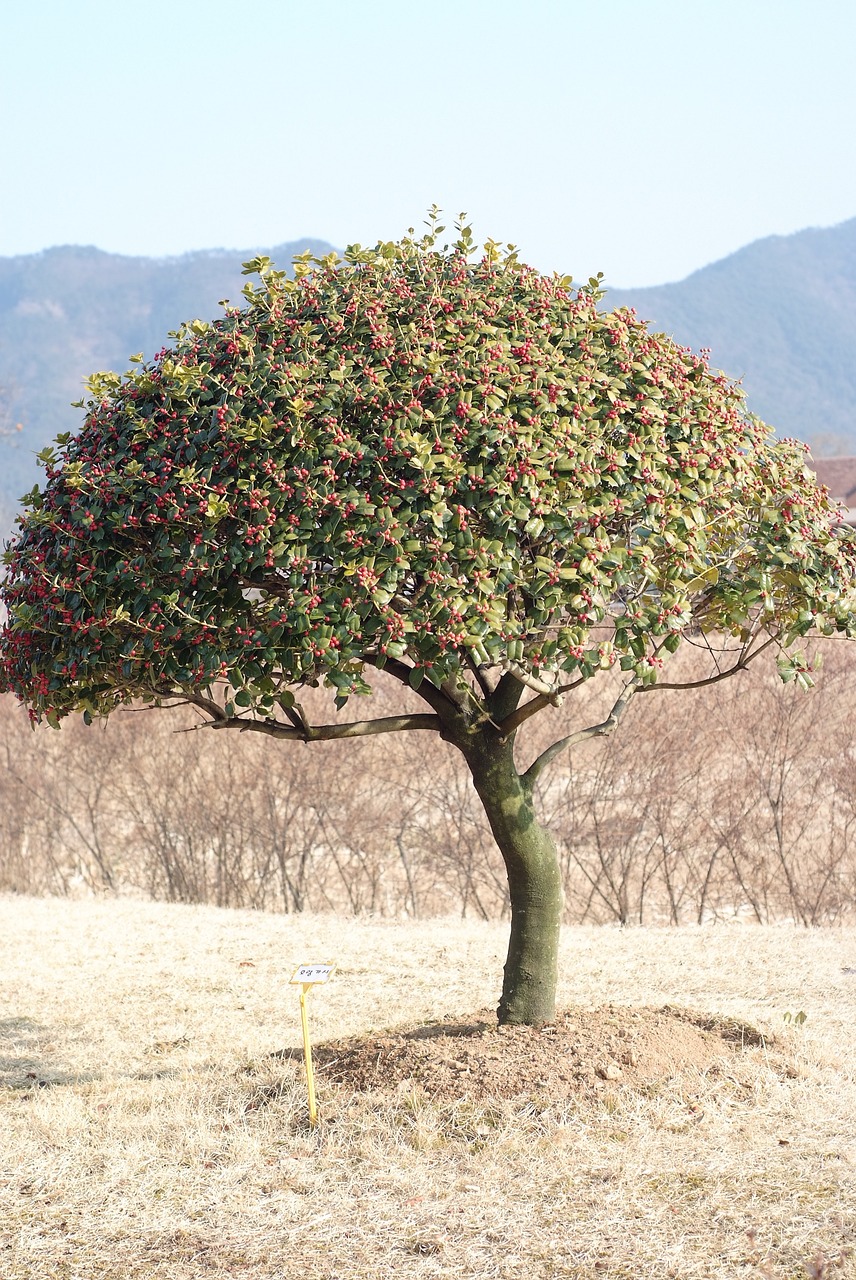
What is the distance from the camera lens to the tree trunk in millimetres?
4586

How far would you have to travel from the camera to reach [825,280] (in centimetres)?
13588

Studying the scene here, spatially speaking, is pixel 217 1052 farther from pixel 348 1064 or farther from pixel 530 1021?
pixel 530 1021

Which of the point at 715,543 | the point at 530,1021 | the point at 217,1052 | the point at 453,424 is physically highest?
the point at 453,424

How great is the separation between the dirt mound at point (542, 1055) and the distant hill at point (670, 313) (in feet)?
260

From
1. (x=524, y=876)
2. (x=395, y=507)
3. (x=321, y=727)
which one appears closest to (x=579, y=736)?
(x=524, y=876)

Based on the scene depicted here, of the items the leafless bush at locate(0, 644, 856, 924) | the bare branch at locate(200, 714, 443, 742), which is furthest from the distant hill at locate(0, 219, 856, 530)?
the bare branch at locate(200, 714, 443, 742)

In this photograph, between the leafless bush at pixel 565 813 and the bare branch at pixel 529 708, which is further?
the leafless bush at pixel 565 813

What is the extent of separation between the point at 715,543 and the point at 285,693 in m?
1.60

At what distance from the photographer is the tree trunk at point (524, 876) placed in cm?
459

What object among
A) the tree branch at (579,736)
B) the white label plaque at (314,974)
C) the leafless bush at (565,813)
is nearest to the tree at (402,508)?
the tree branch at (579,736)

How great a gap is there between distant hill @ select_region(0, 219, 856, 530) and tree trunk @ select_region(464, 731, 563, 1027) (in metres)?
79.3

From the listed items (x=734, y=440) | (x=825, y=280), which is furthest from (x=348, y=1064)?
(x=825, y=280)

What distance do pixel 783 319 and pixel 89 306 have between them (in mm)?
75994

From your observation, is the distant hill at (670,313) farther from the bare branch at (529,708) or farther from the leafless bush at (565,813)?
the bare branch at (529,708)
